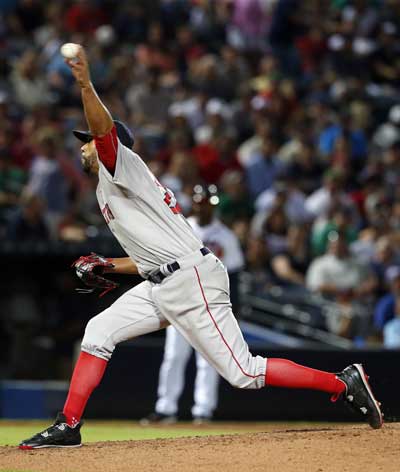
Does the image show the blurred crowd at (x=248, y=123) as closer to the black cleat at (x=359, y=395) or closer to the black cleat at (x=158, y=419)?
the black cleat at (x=158, y=419)

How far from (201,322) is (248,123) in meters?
8.35

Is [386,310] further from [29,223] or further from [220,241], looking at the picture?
[29,223]

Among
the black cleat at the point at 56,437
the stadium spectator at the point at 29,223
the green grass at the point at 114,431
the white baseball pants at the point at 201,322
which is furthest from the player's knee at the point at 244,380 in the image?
the stadium spectator at the point at 29,223

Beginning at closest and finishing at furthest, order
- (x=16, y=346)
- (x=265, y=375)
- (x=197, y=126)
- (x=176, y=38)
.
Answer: (x=265, y=375)
(x=16, y=346)
(x=197, y=126)
(x=176, y=38)

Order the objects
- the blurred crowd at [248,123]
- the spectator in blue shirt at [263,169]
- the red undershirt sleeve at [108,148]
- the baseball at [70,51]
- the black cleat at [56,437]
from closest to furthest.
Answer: the baseball at [70,51]
the red undershirt sleeve at [108,148]
the black cleat at [56,437]
the blurred crowd at [248,123]
the spectator in blue shirt at [263,169]

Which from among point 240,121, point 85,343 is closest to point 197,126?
point 240,121

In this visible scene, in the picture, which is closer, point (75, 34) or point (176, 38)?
point (75, 34)

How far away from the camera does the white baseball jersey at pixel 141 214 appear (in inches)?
224

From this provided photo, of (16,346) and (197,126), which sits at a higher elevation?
(197,126)

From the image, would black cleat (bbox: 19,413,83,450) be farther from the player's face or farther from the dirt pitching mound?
the player's face

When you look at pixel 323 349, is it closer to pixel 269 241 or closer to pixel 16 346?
pixel 269 241

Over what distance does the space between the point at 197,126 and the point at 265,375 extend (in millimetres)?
7885

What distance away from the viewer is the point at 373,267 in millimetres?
11586

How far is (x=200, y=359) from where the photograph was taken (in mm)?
9289
